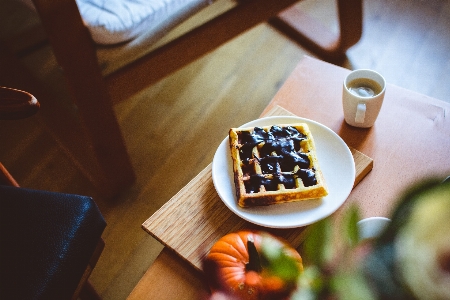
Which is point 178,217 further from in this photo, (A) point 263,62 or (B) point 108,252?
(A) point 263,62

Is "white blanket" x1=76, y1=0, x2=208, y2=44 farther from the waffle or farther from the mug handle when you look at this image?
the mug handle

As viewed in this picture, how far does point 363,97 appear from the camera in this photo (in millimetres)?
785

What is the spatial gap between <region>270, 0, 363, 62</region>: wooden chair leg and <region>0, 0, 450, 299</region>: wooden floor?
0.04 m

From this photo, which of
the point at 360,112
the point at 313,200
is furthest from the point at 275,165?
the point at 360,112

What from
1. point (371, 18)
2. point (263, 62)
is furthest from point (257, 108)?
point (371, 18)

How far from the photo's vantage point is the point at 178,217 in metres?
0.74

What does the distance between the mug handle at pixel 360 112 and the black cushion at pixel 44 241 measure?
48 centimetres

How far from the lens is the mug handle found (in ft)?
2.59

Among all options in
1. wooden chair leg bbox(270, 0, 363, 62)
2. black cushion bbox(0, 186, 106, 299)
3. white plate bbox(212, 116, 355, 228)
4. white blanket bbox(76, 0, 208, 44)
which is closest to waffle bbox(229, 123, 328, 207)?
white plate bbox(212, 116, 355, 228)

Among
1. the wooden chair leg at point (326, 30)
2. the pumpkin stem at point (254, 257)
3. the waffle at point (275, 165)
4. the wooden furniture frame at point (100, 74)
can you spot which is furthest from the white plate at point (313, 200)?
the wooden chair leg at point (326, 30)

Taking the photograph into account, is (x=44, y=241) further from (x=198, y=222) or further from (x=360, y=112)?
(x=360, y=112)

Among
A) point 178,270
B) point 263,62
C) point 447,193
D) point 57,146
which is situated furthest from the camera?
point 263,62

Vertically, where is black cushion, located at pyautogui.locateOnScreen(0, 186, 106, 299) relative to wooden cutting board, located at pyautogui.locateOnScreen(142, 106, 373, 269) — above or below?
above

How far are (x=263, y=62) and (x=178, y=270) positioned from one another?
976 millimetres
